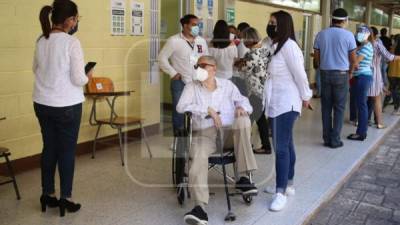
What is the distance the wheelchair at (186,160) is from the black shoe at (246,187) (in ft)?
0.10

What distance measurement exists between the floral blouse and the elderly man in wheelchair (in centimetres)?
126

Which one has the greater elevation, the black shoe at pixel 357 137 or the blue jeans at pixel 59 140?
the blue jeans at pixel 59 140

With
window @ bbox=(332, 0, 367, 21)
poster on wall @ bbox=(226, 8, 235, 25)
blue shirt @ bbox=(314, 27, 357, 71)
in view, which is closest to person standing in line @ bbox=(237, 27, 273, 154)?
blue shirt @ bbox=(314, 27, 357, 71)

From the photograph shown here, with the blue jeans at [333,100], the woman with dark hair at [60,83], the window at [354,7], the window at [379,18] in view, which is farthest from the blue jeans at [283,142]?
the window at [379,18]

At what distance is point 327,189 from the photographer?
367cm

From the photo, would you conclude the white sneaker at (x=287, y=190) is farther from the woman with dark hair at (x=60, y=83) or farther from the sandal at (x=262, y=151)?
the woman with dark hair at (x=60, y=83)

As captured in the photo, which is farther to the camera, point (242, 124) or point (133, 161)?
point (133, 161)

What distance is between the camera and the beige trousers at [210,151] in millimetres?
2850

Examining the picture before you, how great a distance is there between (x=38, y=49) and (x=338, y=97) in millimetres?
3351

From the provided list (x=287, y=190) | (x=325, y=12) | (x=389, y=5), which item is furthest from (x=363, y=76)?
(x=389, y=5)

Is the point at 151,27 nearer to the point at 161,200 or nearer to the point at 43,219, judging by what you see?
the point at 161,200

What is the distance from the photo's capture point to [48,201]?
3.07m

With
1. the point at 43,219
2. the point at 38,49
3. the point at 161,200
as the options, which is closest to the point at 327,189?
the point at 161,200

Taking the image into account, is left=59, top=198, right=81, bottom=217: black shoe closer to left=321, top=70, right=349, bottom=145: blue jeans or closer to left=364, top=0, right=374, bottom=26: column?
left=321, top=70, right=349, bottom=145: blue jeans
